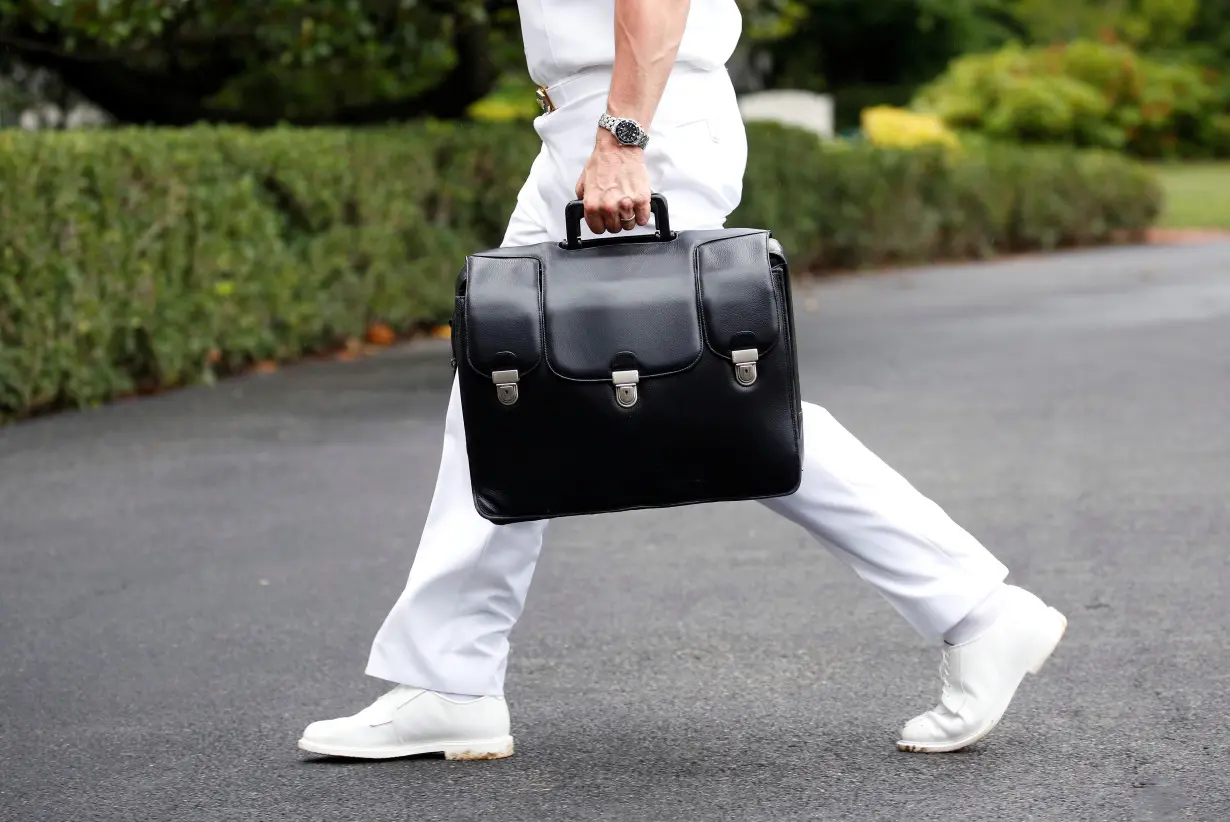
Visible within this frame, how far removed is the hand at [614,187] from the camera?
285 centimetres

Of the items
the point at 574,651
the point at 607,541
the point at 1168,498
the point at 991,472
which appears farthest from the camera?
the point at 991,472

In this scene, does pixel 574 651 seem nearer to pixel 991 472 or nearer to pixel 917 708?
pixel 917 708

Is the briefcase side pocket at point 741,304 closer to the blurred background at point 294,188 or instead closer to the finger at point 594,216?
the finger at point 594,216

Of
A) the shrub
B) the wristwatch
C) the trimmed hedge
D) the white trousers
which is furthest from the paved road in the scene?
the shrub

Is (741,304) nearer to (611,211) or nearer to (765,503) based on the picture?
(611,211)

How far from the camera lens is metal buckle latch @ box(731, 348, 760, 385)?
282 centimetres

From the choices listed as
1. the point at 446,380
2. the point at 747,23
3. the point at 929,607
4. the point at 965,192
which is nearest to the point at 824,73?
the point at 965,192

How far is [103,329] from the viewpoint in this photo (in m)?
8.15

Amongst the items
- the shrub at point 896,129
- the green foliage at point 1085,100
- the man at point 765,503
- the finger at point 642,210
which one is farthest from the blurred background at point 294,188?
the green foliage at point 1085,100

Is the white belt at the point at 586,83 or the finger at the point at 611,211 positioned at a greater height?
the white belt at the point at 586,83

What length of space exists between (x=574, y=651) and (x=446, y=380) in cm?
503

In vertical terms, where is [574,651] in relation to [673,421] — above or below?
below

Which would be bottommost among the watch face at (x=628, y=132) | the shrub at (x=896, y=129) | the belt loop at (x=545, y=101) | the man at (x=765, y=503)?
the shrub at (x=896, y=129)

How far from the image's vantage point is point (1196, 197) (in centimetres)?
2645
